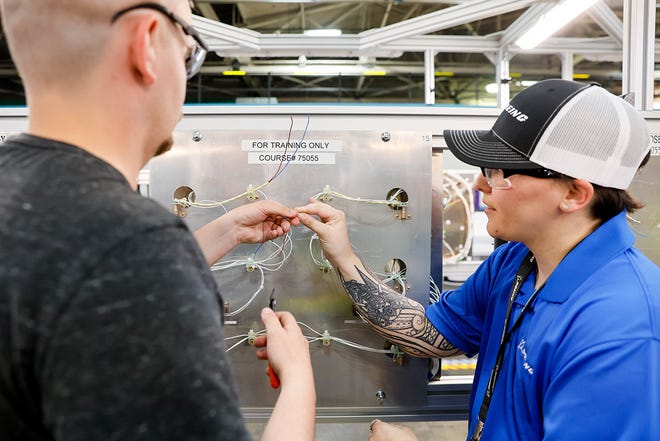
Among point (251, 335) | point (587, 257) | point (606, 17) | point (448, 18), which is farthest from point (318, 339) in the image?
point (606, 17)

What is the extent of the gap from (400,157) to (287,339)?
1.92 feet

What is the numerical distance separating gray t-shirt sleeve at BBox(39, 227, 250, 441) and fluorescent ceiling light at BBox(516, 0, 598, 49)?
2698 mm

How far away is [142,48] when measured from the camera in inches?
17.6

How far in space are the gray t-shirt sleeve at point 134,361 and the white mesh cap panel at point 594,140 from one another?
710mm

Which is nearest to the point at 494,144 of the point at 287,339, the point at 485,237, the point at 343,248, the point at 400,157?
the point at 400,157

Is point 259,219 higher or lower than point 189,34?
lower

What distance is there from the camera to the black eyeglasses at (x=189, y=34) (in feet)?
1.46

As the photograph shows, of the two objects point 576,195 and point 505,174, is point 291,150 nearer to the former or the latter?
point 505,174

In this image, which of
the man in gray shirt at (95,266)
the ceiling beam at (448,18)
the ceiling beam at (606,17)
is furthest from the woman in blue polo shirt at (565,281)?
the ceiling beam at (606,17)

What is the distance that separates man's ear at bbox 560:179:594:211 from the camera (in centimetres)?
79

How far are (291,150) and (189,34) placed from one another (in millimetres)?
592

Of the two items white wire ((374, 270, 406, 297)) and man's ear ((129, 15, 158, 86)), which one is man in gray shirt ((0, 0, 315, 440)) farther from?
white wire ((374, 270, 406, 297))

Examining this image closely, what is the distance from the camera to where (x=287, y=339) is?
2.51 feet

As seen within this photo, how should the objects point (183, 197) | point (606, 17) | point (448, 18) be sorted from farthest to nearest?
point (606, 17), point (448, 18), point (183, 197)
